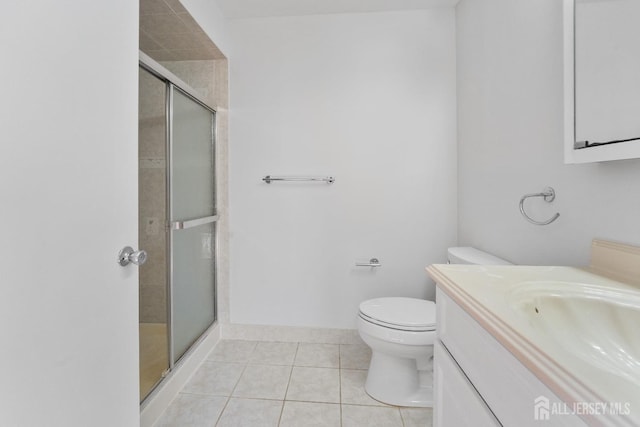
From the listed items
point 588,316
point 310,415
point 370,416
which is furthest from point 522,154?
point 310,415

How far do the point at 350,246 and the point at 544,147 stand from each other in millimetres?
1208

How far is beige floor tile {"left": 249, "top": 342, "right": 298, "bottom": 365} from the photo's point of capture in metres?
1.81

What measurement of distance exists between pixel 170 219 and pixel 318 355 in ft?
4.08

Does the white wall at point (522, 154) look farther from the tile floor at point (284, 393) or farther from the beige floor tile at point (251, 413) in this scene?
the beige floor tile at point (251, 413)

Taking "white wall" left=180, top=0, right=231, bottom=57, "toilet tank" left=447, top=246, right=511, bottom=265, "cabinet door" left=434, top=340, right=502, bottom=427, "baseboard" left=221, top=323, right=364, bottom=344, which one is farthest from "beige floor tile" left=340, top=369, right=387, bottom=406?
"white wall" left=180, top=0, right=231, bottom=57

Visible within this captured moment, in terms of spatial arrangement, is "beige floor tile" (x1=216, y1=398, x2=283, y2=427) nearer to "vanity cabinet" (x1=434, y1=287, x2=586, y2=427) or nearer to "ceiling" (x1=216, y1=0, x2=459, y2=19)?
"vanity cabinet" (x1=434, y1=287, x2=586, y2=427)

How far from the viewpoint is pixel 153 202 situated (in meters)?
1.65

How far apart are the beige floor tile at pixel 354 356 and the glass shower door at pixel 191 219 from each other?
3.11 ft

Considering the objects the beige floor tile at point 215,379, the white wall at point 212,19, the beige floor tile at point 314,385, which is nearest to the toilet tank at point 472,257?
the beige floor tile at point 314,385

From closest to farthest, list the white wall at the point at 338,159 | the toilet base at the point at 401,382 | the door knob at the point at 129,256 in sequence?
the door knob at the point at 129,256
the toilet base at the point at 401,382
the white wall at the point at 338,159

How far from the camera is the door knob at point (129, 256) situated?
881 millimetres

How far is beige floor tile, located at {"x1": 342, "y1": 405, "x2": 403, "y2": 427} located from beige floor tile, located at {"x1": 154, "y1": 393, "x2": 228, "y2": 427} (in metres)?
0.62

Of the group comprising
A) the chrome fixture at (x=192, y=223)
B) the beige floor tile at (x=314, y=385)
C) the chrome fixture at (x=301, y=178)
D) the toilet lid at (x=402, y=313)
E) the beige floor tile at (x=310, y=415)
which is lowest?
the beige floor tile at (x=310, y=415)

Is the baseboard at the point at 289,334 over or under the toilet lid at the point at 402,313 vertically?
under
